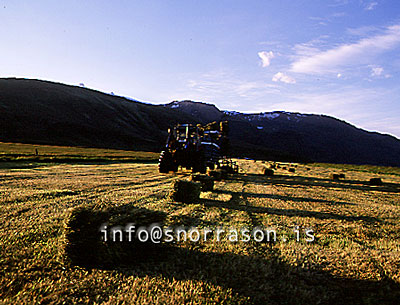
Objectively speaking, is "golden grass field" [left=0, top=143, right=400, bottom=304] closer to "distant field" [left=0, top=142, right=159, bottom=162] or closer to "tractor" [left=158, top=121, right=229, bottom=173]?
"tractor" [left=158, top=121, right=229, bottom=173]

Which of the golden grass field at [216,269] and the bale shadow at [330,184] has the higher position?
the golden grass field at [216,269]

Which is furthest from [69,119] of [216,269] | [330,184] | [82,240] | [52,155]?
[216,269]

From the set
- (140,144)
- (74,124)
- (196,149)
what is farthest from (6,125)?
(196,149)

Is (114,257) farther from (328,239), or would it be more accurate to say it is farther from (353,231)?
(353,231)

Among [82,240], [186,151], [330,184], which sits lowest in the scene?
[330,184]

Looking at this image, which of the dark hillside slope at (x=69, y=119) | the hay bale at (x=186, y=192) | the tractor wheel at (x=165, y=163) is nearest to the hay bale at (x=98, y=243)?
the hay bale at (x=186, y=192)

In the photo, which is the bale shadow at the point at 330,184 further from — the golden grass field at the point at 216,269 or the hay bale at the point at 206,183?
the golden grass field at the point at 216,269

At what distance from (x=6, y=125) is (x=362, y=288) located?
123 metres

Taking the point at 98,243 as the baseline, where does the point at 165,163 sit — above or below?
above

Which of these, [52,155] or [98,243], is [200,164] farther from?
[52,155]

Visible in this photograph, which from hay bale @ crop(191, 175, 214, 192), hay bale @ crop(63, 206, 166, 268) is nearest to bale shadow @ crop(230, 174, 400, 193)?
hay bale @ crop(191, 175, 214, 192)

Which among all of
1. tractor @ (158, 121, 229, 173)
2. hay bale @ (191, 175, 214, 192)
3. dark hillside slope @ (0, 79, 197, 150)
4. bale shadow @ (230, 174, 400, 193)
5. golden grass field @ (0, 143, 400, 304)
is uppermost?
dark hillside slope @ (0, 79, 197, 150)

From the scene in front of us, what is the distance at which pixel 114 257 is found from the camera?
394cm

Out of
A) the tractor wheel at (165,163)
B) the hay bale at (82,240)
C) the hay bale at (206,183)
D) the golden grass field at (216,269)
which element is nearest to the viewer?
the golden grass field at (216,269)
